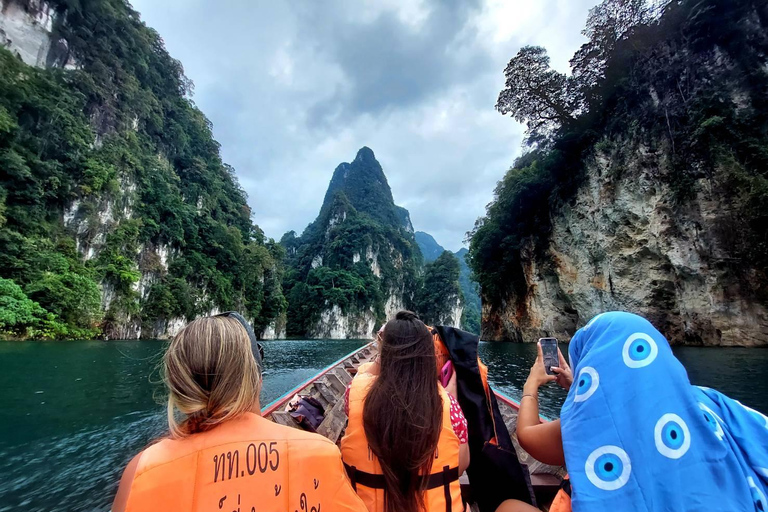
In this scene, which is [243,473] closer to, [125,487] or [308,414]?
[125,487]

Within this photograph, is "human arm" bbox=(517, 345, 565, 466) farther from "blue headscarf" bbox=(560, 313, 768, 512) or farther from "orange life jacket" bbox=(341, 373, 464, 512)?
"orange life jacket" bbox=(341, 373, 464, 512)

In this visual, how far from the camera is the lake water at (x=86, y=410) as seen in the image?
11.9ft

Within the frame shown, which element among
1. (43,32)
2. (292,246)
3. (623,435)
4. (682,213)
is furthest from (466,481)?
(292,246)

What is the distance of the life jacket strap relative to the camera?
1.34 metres

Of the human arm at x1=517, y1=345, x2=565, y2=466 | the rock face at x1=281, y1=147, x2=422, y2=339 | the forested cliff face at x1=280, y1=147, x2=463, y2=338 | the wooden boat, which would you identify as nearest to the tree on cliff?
the wooden boat

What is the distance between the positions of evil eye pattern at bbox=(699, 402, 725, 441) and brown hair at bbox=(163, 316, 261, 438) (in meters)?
1.12

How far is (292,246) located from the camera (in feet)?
263

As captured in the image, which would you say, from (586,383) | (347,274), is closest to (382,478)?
(586,383)

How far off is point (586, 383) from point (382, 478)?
0.90m

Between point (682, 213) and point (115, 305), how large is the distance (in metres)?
32.7

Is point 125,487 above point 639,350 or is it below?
below

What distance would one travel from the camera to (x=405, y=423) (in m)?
1.32

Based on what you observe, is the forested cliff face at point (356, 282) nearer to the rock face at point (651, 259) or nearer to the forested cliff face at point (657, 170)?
the rock face at point (651, 259)

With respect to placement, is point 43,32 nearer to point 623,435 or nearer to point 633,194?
point 623,435
